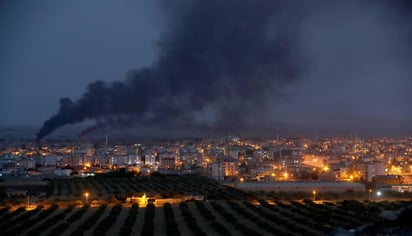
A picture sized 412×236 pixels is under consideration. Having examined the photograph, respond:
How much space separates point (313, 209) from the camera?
18.9 meters

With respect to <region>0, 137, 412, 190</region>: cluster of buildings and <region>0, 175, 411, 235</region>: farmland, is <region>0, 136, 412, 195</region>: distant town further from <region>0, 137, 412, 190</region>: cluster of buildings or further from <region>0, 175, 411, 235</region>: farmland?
<region>0, 175, 411, 235</region>: farmland

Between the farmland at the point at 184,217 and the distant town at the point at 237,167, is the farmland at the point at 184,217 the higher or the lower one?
the lower one

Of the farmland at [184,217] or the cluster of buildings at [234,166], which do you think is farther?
the cluster of buildings at [234,166]

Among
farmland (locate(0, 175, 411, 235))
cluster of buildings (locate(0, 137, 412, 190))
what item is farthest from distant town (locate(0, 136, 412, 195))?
farmland (locate(0, 175, 411, 235))

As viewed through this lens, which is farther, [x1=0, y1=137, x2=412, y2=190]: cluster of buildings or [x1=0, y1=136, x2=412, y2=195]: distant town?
[x1=0, y1=137, x2=412, y2=190]: cluster of buildings

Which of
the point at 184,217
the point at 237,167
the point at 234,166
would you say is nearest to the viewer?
the point at 184,217

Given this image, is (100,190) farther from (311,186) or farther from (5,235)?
(5,235)

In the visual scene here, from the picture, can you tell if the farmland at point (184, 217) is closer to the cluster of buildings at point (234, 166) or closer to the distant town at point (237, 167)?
the distant town at point (237, 167)

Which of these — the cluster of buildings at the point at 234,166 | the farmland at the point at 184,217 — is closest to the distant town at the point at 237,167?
the cluster of buildings at the point at 234,166

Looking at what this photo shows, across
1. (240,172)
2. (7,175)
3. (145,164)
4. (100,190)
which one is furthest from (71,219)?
(145,164)

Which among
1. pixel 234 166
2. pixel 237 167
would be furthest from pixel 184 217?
pixel 237 167

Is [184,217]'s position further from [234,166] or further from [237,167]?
[237,167]

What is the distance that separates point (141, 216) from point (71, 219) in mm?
2189

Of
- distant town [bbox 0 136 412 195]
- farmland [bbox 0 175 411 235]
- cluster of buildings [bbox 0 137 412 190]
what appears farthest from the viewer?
cluster of buildings [bbox 0 137 412 190]
